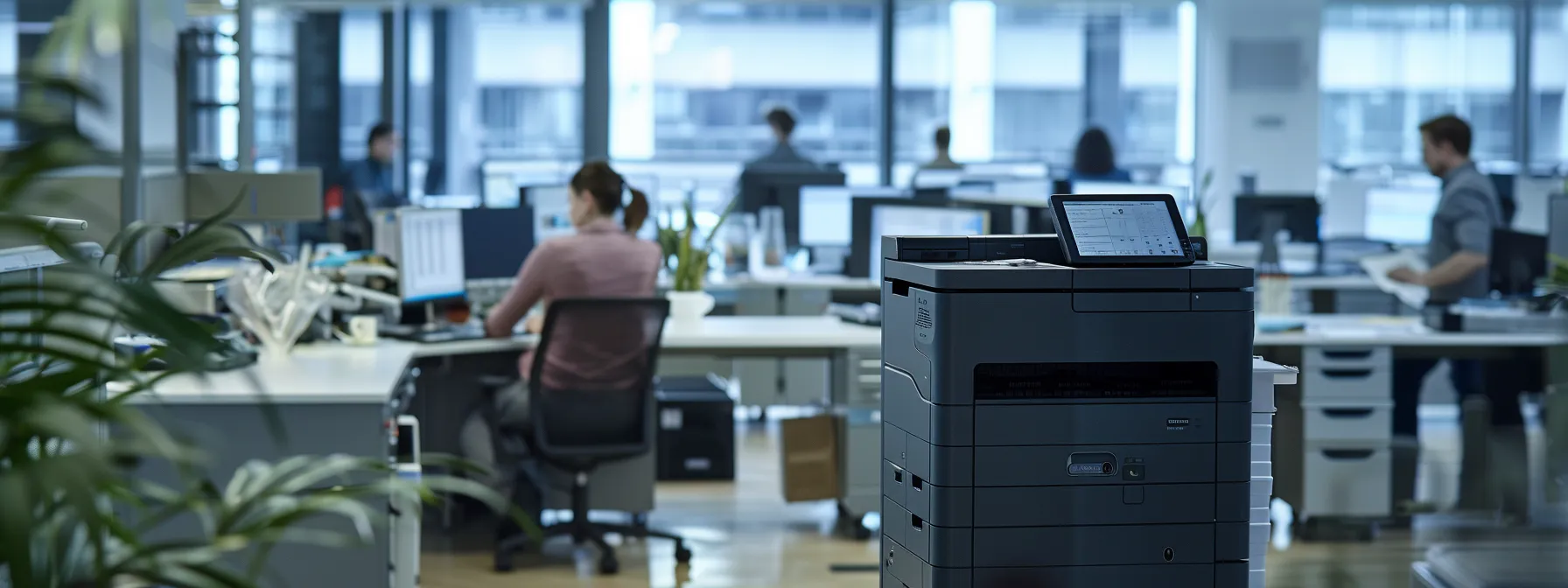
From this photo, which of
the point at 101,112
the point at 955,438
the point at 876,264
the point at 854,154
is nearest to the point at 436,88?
the point at 854,154

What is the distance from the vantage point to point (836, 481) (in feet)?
17.3

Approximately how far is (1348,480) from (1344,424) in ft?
0.60

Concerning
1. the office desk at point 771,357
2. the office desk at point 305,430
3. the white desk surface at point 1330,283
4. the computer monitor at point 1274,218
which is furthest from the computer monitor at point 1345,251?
the office desk at point 305,430

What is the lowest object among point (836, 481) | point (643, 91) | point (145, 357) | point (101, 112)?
point (836, 481)

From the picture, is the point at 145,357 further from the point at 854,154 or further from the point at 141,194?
the point at 854,154

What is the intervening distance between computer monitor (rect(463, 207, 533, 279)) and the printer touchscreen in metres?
3.25

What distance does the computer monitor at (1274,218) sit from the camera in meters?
7.62

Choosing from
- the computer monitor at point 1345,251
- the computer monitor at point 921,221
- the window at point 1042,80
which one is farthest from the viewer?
the window at point 1042,80

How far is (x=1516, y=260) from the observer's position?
5617mm

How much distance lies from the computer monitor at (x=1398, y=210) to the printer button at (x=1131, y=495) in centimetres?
714

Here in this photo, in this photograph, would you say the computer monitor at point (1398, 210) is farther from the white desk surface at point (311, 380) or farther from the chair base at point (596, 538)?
the white desk surface at point (311, 380)

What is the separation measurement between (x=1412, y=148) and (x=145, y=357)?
10743 mm

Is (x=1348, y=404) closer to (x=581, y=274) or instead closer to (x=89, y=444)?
(x=581, y=274)

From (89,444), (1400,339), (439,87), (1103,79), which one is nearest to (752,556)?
(1400,339)
